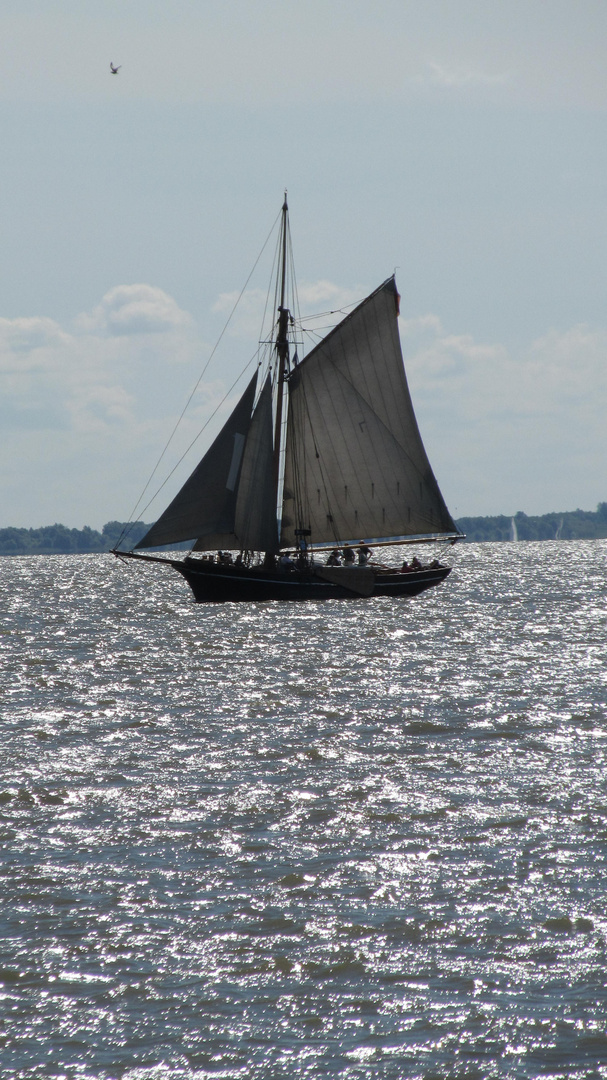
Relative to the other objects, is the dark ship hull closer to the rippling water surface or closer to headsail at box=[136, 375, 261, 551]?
headsail at box=[136, 375, 261, 551]

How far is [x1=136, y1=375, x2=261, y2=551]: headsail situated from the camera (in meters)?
45.4

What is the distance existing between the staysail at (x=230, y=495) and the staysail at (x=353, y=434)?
7.74 feet

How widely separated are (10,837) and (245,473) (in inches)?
1379

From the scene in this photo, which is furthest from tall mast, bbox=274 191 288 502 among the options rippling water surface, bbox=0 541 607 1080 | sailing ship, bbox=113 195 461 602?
rippling water surface, bbox=0 541 607 1080

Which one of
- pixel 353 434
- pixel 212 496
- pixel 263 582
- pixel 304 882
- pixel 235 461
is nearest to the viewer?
pixel 304 882

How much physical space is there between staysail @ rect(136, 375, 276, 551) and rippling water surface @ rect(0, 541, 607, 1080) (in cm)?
2072

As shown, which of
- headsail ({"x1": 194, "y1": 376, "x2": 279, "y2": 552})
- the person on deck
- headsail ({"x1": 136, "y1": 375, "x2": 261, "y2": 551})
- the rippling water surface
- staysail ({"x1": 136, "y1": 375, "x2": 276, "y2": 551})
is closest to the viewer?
the rippling water surface

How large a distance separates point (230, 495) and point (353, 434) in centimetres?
715

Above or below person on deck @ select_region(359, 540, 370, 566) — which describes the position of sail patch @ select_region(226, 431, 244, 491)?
above

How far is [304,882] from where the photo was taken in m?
10.8

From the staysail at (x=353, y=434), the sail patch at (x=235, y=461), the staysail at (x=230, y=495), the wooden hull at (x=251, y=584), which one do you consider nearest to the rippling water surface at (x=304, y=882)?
the staysail at (x=230, y=495)

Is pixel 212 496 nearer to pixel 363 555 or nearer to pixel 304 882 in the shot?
pixel 363 555

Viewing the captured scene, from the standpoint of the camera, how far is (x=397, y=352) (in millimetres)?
51062

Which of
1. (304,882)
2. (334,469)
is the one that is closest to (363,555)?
(334,469)
